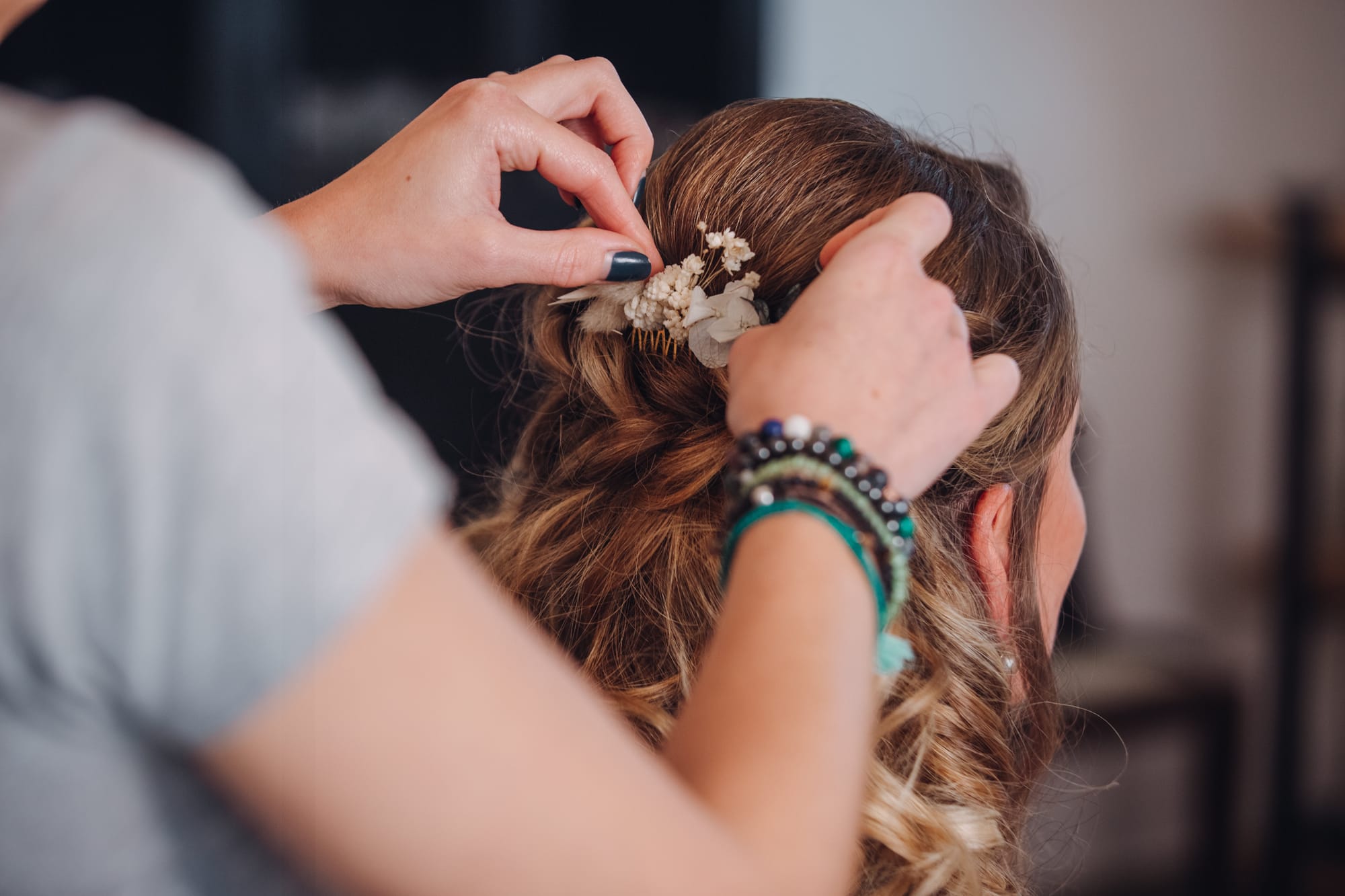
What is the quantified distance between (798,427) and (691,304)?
0.94ft

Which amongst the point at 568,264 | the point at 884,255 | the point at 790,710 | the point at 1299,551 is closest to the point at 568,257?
the point at 568,264

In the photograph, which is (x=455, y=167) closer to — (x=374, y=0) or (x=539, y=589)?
(x=539, y=589)

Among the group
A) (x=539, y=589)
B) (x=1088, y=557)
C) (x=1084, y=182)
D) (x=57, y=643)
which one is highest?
(x=57, y=643)

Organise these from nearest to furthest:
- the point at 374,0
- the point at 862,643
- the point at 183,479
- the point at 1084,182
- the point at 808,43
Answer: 1. the point at 183,479
2. the point at 862,643
3. the point at 374,0
4. the point at 808,43
5. the point at 1084,182

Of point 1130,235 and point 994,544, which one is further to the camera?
point 1130,235

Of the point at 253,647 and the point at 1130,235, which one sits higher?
the point at 253,647

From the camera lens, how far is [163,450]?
1.01 feet

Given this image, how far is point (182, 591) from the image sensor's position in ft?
1.03

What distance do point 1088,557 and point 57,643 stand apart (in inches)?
100

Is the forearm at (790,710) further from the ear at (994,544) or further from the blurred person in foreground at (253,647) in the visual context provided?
the ear at (994,544)

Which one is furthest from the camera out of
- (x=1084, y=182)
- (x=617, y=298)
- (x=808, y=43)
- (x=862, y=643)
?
(x=1084, y=182)

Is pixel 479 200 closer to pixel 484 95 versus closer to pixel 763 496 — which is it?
pixel 484 95

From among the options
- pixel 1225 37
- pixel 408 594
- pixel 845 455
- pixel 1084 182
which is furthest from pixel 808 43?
pixel 408 594

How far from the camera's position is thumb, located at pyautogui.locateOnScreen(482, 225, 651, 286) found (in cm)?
80
